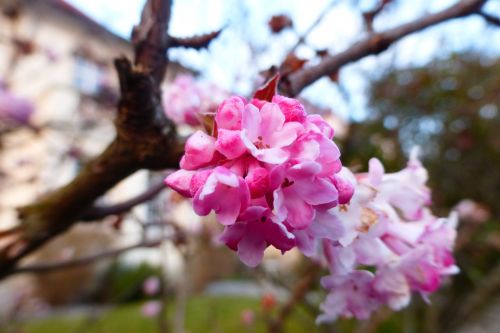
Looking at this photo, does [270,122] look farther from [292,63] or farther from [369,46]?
[369,46]

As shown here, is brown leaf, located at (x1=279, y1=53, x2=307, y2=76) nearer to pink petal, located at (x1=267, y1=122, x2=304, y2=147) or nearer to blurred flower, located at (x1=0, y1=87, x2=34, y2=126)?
pink petal, located at (x1=267, y1=122, x2=304, y2=147)

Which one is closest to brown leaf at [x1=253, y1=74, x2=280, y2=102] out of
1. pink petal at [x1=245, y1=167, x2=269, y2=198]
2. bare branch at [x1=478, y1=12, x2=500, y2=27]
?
pink petal at [x1=245, y1=167, x2=269, y2=198]

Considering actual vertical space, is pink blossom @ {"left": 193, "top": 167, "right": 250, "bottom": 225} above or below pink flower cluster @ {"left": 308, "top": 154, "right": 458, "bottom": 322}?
above

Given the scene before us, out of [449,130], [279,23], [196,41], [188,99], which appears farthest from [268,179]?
[449,130]

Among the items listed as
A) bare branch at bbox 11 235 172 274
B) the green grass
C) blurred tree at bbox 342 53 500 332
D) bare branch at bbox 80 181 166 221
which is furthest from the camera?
the green grass

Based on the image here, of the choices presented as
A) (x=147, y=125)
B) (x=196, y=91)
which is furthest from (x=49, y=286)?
(x=147, y=125)

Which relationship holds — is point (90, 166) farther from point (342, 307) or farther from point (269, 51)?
point (269, 51)

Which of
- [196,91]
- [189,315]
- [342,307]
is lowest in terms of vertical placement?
[189,315]
